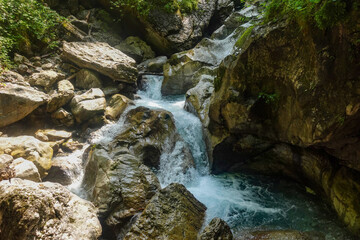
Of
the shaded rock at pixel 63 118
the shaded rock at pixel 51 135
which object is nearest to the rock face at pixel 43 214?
the shaded rock at pixel 51 135

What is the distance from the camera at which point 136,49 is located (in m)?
14.0

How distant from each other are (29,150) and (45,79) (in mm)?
4106

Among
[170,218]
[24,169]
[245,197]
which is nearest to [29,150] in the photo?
[24,169]

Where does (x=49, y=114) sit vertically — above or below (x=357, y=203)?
below

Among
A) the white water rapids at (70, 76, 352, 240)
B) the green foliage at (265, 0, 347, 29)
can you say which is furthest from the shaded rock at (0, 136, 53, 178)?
the green foliage at (265, 0, 347, 29)

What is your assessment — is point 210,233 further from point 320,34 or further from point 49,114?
point 49,114

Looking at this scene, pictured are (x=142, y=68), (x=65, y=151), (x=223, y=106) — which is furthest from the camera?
(x=142, y=68)

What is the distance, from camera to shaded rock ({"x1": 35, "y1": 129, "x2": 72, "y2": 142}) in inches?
291

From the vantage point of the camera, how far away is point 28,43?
9406 millimetres

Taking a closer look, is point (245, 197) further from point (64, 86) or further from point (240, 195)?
point (64, 86)

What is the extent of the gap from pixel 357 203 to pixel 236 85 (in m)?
3.69

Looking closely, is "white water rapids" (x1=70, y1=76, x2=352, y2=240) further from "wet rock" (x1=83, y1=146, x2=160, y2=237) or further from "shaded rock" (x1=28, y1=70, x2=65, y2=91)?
"shaded rock" (x1=28, y1=70, x2=65, y2=91)

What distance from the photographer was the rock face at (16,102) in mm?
6730

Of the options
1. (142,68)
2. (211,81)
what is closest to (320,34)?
(211,81)
